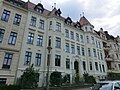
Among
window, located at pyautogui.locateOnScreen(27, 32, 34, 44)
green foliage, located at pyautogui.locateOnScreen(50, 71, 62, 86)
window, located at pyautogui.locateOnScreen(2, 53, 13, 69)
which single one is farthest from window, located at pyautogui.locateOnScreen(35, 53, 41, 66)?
window, located at pyautogui.locateOnScreen(2, 53, 13, 69)

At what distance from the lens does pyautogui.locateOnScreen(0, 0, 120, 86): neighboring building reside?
59.7 ft

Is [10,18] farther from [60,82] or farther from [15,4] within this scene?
[60,82]

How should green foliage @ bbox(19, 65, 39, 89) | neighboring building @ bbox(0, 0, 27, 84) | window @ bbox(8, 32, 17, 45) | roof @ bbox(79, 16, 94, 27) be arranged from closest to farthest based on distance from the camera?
1. green foliage @ bbox(19, 65, 39, 89)
2. neighboring building @ bbox(0, 0, 27, 84)
3. window @ bbox(8, 32, 17, 45)
4. roof @ bbox(79, 16, 94, 27)

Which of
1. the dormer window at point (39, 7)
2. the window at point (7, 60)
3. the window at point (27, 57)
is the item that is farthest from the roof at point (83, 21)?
the window at point (7, 60)

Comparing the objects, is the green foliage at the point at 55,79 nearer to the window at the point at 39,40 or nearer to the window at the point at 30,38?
the window at the point at 39,40

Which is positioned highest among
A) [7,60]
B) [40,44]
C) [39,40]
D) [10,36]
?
[39,40]

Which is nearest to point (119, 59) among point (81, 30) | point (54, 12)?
point (81, 30)

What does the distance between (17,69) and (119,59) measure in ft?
115

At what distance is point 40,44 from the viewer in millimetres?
22234

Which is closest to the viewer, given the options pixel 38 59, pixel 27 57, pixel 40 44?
pixel 27 57

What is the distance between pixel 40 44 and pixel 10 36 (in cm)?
573

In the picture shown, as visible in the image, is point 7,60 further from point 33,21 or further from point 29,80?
point 33,21

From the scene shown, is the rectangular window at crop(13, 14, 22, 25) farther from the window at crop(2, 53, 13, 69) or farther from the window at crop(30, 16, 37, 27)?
the window at crop(2, 53, 13, 69)

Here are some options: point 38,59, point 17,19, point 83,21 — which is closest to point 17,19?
point 17,19
